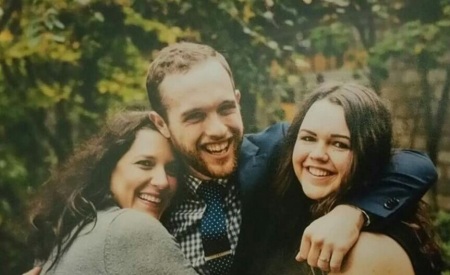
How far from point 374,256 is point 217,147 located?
458 millimetres

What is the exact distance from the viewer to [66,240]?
1.48 meters

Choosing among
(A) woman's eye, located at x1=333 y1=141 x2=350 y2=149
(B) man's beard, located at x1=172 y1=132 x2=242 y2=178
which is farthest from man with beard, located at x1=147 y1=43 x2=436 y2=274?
(A) woman's eye, located at x1=333 y1=141 x2=350 y2=149

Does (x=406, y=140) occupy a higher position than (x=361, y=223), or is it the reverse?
(x=406, y=140)

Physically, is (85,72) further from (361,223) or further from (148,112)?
(361,223)

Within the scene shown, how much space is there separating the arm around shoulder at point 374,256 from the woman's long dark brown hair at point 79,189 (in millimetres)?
579

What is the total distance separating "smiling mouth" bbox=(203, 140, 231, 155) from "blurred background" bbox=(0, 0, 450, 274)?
0.07 meters

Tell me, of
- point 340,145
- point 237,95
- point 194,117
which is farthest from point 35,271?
point 340,145

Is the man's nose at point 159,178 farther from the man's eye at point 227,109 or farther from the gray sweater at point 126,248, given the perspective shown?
the man's eye at point 227,109

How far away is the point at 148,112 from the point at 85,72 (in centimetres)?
20

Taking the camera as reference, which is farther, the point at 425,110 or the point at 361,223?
the point at 425,110

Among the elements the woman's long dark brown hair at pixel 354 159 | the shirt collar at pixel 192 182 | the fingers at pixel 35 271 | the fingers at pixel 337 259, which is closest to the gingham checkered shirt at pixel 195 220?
the shirt collar at pixel 192 182

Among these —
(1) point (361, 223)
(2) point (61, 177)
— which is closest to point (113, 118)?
(2) point (61, 177)

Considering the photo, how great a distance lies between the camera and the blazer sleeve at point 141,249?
141 cm

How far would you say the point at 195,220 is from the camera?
57.7 inches
